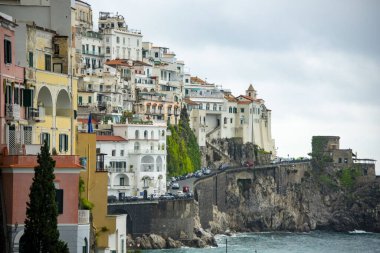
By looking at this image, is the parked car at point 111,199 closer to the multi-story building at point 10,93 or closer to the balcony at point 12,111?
the multi-story building at point 10,93

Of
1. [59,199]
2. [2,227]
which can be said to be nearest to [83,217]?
[59,199]

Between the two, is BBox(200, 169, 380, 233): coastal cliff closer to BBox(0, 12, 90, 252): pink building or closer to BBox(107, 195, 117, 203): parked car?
BBox(107, 195, 117, 203): parked car

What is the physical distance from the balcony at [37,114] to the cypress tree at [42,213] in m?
5.83

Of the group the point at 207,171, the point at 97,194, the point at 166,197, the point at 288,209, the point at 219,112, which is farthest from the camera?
the point at 219,112

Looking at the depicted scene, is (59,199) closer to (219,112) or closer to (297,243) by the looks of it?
(297,243)

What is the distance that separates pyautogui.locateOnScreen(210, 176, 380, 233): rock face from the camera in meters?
179

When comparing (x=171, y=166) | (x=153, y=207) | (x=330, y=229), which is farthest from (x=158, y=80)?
(x=153, y=207)

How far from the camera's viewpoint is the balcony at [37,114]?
164ft

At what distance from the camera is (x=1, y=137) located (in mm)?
46719

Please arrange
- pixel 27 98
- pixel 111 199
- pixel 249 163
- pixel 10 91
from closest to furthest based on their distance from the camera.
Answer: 1. pixel 10 91
2. pixel 27 98
3. pixel 111 199
4. pixel 249 163

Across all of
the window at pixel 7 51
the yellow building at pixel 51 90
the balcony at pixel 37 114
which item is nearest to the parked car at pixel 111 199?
the yellow building at pixel 51 90

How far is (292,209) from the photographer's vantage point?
620 ft

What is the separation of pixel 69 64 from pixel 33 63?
284 cm

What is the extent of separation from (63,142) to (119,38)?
127685mm
